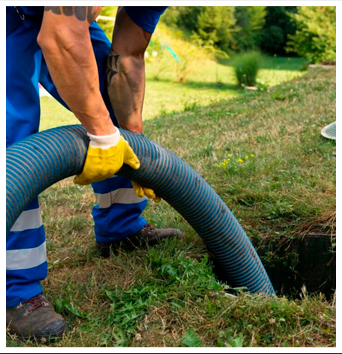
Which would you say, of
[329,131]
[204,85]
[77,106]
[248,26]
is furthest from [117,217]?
[248,26]

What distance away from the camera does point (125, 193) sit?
9.62 ft

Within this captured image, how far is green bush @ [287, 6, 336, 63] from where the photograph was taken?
43.3 feet

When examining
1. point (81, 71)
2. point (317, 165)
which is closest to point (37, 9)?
point (81, 71)

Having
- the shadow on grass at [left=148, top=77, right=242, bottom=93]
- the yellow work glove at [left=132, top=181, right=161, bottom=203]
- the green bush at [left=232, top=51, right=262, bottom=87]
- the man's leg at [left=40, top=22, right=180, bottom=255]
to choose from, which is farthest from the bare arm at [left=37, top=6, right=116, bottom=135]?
the shadow on grass at [left=148, top=77, right=242, bottom=93]

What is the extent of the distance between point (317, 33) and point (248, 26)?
17.9 ft

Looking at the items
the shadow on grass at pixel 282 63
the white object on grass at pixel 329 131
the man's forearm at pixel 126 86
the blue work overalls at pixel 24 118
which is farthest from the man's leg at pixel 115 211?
the shadow on grass at pixel 282 63

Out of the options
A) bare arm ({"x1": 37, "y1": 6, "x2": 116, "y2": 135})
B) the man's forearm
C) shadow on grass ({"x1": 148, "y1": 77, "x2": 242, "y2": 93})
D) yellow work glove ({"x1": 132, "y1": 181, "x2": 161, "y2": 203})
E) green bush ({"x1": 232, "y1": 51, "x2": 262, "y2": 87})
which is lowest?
shadow on grass ({"x1": 148, "y1": 77, "x2": 242, "y2": 93})

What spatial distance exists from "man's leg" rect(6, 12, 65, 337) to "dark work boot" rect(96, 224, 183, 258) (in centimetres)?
57

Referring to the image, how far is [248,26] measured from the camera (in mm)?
18719

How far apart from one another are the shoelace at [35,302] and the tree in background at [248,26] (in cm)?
1678

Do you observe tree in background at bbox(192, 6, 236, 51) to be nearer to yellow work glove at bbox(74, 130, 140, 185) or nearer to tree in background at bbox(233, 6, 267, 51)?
tree in background at bbox(233, 6, 267, 51)

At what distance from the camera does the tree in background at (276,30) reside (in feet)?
63.6
